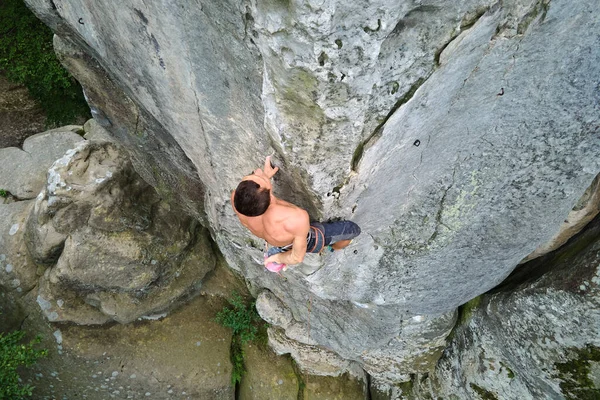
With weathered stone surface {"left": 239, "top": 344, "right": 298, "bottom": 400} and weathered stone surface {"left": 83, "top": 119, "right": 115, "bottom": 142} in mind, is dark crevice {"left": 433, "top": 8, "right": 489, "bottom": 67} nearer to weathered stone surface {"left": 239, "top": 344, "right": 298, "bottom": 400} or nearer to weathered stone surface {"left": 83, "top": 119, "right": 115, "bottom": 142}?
weathered stone surface {"left": 239, "top": 344, "right": 298, "bottom": 400}

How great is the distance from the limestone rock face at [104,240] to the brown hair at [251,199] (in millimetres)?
3592

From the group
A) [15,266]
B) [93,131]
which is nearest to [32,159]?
[93,131]

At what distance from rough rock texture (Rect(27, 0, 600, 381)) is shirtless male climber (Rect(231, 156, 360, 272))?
0.16 metres

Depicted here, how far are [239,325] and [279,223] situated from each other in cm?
454

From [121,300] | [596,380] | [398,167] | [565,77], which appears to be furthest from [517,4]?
[121,300]

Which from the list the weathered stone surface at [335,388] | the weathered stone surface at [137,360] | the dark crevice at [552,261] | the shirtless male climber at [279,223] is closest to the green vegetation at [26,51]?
the weathered stone surface at [137,360]

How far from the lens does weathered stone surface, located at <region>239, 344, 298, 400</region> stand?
23.2 feet

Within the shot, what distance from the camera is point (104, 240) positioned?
593 centimetres

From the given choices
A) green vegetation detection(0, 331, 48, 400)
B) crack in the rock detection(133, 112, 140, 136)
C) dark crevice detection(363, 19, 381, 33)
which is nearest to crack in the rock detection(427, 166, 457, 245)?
dark crevice detection(363, 19, 381, 33)

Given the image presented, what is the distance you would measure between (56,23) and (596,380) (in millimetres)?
6610

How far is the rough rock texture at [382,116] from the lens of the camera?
2.51 m

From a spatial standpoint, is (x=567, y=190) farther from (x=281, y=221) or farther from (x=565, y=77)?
(x=281, y=221)

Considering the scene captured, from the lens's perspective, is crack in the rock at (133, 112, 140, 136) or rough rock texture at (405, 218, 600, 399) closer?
rough rock texture at (405, 218, 600, 399)

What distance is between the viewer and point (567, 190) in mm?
3740
